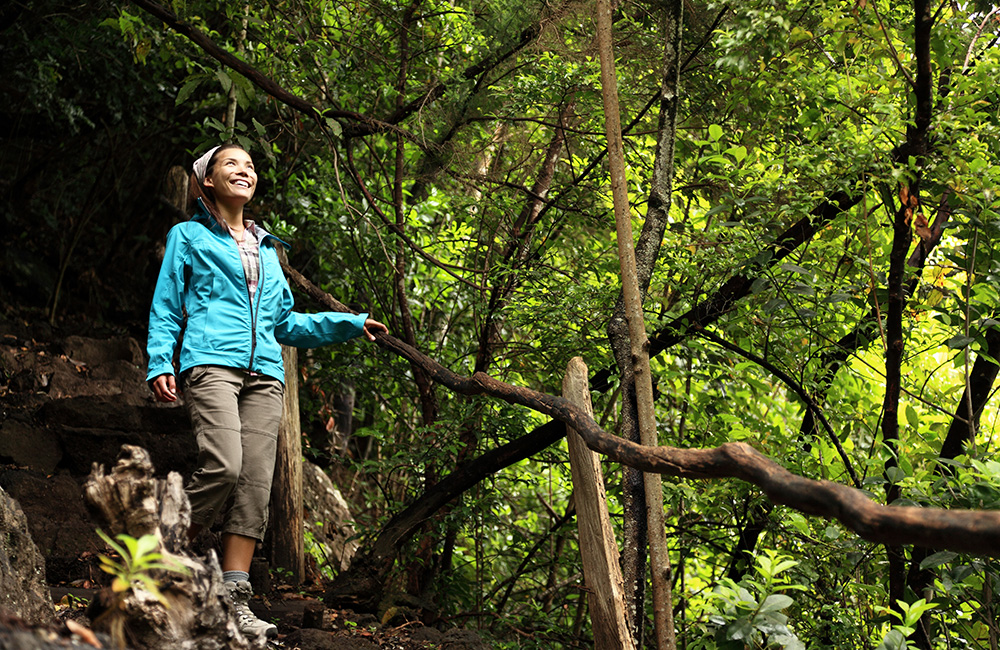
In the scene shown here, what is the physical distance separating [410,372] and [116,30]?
11.5ft

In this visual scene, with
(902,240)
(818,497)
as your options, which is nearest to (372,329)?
(902,240)

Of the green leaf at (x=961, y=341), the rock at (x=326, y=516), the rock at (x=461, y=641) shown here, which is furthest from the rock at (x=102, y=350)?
the green leaf at (x=961, y=341)

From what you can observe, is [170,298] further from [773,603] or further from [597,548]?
[773,603]

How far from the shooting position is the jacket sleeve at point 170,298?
9.06ft

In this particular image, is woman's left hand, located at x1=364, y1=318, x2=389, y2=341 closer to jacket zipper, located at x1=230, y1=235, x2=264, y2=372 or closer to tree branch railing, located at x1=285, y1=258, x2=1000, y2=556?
jacket zipper, located at x1=230, y1=235, x2=264, y2=372

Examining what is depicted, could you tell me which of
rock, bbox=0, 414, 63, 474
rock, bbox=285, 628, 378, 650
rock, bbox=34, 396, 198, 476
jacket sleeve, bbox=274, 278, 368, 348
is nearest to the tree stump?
rock, bbox=285, 628, 378, 650

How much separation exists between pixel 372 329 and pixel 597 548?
142 centimetres

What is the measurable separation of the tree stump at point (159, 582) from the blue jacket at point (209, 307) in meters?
1.24

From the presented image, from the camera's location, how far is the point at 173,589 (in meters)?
1.41

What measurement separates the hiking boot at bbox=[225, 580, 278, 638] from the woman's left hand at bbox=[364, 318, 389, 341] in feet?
3.65

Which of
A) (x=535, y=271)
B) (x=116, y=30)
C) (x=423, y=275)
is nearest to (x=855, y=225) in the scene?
(x=535, y=271)

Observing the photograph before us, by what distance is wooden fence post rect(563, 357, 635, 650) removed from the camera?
254 cm

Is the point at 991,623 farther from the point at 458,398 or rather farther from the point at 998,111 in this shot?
the point at 458,398

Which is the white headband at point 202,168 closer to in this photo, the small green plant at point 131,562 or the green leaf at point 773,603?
the small green plant at point 131,562
